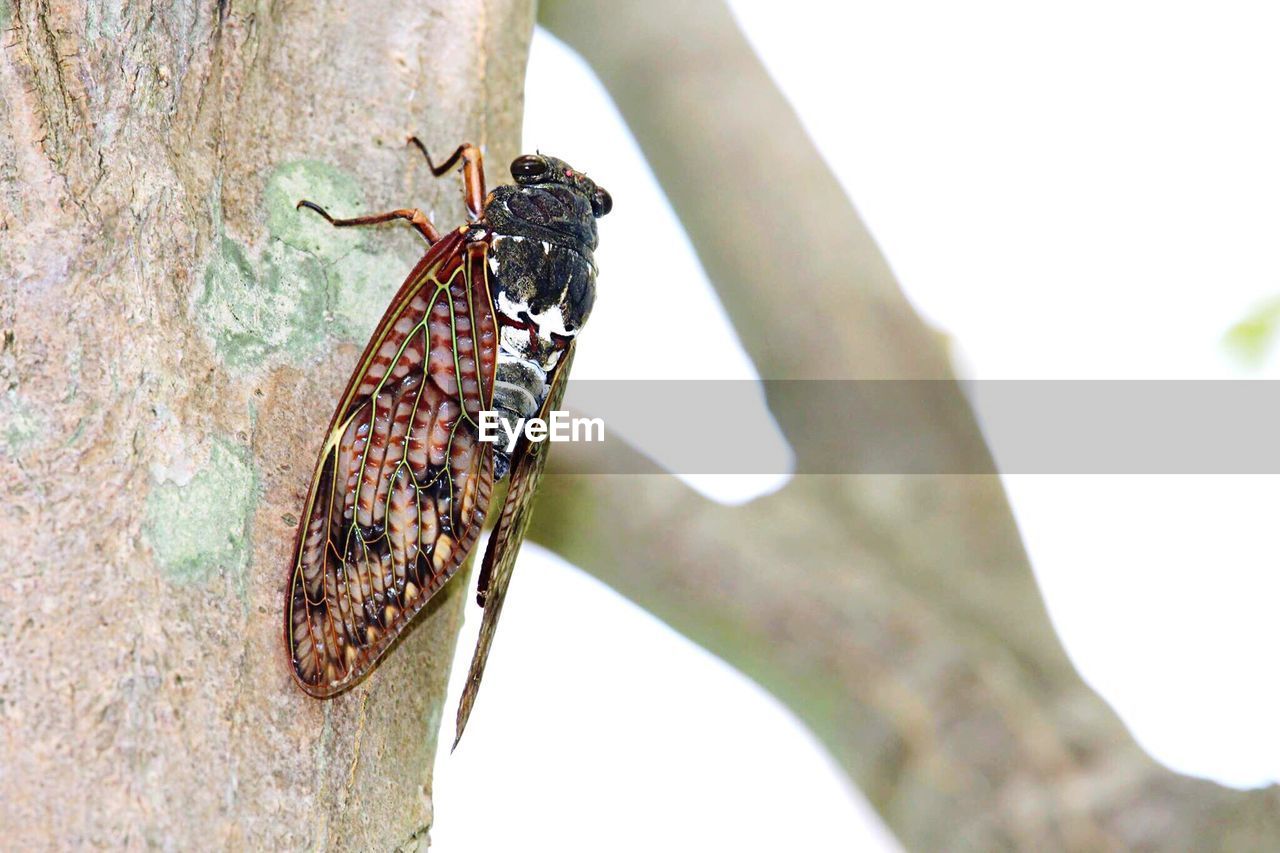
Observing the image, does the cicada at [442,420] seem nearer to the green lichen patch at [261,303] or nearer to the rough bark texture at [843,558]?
the green lichen patch at [261,303]

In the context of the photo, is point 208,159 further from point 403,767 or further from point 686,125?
point 686,125

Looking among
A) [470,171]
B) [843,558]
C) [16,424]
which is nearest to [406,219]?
[470,171]

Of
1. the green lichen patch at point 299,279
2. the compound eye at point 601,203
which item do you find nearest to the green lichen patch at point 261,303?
the green lichen patch at point 299,279

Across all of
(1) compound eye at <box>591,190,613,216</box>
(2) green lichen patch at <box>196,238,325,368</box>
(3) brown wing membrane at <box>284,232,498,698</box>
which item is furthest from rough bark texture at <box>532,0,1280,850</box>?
(2) green lichen patch at <box>196,238,325,368</box>

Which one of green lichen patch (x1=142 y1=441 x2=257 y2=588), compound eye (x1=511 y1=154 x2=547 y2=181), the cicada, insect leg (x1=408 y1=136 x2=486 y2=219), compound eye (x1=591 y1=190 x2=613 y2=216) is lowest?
green lichen patch (x1=142 y1=441 x2=257 y2=588)

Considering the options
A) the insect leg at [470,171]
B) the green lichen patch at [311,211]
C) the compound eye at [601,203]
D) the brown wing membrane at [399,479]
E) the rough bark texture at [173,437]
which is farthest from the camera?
the compound eye at [601,203]

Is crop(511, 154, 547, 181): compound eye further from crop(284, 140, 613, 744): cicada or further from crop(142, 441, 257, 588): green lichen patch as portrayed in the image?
crop(142, 441, 257, 588): green lichen patch
